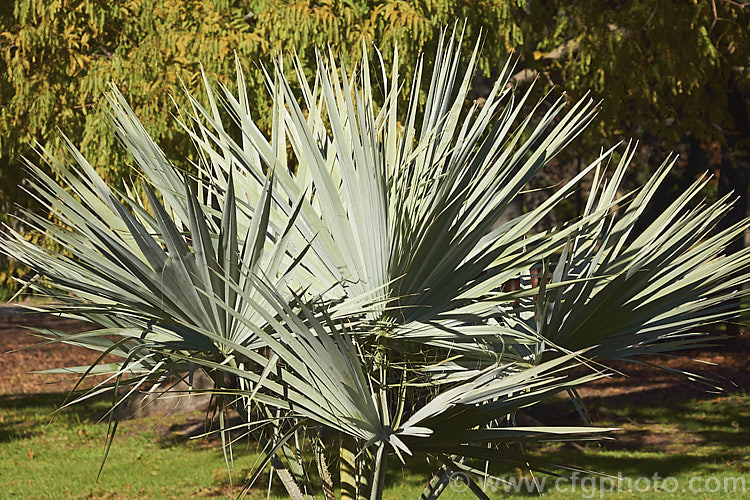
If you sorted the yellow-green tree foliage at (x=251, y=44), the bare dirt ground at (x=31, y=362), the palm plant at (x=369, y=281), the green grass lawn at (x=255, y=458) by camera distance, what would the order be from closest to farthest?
the palm plant at (x=369, y=281), the yellow-green tree foliage at (x=251, y=44), the green grass lawn at (x=255, y=458), the bare dirt ground at (x=31, y=362)

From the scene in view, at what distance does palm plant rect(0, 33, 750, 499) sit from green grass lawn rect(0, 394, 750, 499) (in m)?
3.61

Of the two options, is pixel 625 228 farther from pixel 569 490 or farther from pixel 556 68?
pixel 556 68

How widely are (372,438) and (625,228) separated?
4.83ft

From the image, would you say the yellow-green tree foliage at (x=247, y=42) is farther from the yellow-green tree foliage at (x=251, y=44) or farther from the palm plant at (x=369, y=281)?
the palm plant at (x=369, y=281)

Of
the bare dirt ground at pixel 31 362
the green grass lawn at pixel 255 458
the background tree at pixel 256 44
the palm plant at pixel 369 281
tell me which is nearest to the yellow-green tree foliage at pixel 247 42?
the background tree at pixel 256 44

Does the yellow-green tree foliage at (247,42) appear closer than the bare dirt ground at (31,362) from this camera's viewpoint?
Yes

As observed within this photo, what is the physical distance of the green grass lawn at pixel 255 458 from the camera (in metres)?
7.89

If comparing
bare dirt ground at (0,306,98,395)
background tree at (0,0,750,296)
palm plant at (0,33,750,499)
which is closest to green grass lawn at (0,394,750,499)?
bare dirt ground at (0,306,98,395)

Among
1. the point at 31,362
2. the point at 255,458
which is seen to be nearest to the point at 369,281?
the point at 255,458

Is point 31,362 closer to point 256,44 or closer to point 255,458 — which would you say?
point 255,458

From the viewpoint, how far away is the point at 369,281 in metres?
3.23

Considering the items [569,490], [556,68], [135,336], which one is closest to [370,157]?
[135,336]

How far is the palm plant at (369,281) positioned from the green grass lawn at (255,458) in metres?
3.61

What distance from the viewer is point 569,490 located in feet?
25.8
